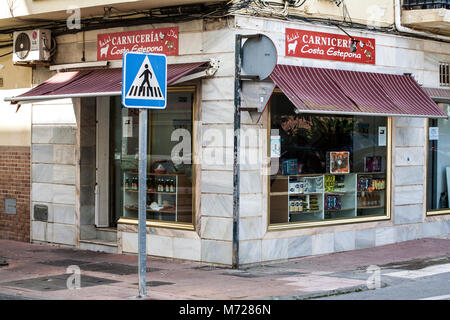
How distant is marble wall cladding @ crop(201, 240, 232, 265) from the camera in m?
11.8

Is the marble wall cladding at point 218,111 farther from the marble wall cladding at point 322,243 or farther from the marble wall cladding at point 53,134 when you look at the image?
the marble wall cladding at point 53,134

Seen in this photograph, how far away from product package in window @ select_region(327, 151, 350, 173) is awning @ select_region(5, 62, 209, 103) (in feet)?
10.2

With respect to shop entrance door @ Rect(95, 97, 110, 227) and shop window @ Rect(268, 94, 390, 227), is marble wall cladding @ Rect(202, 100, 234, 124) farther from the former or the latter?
shop entrance door @ Rect(95, 97, 110, 227)

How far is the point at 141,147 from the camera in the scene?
8.95 metres

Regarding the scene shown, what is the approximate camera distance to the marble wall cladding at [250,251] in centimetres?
1183

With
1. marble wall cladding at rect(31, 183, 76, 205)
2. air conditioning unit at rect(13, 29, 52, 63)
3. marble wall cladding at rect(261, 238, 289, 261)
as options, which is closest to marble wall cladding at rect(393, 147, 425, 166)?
marble wall cladding at rect(261, 238, 289, 261)

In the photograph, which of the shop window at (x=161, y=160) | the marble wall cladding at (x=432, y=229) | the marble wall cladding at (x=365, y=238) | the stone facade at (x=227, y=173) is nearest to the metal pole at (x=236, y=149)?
the stone facade at (x=227, y=173)

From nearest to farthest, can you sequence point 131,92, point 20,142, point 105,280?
1. point 131,92
2. point 105,280
3. point 20,142

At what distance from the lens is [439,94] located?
49.0ft

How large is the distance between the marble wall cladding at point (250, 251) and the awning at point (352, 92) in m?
2.33

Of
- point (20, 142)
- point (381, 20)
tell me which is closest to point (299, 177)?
point (381, 20)
